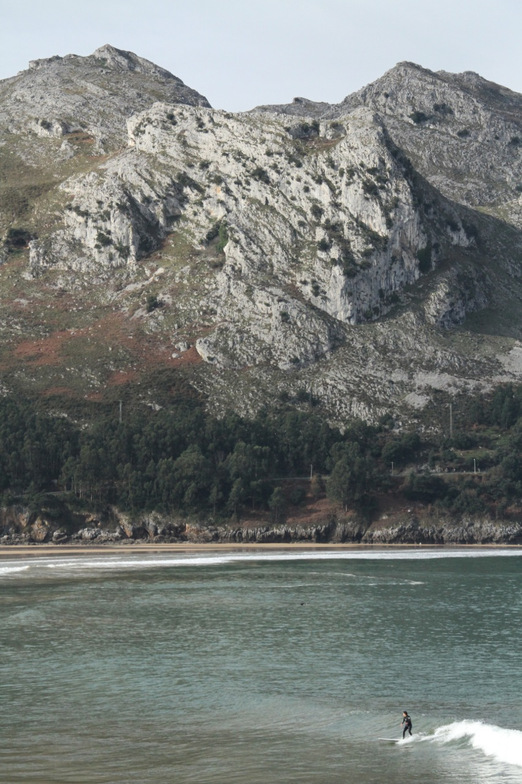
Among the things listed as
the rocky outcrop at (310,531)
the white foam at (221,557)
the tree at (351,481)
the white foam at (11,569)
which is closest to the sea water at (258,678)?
the white foam at (11,569)

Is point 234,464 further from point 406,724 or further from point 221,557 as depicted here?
point 406,724

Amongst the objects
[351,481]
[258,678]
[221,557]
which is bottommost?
[221,557]

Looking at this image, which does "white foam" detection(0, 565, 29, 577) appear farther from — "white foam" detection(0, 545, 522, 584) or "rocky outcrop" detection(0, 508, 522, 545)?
"rocky outcrop" detection(0, 508, 522, 545)

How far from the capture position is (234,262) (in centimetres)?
19962

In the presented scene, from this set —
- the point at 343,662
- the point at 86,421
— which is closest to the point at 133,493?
the point at 86,421

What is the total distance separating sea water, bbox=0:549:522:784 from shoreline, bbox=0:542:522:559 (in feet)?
99.2

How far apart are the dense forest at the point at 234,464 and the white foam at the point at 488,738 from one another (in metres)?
102

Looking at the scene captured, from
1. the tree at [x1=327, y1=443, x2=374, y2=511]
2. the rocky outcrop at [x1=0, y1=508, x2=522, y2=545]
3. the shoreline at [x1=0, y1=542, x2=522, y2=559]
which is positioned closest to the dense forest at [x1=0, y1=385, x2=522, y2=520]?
the tree at [x1=327, y1=443, x2=374, y2=511]

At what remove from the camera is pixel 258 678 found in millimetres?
Result: 55844

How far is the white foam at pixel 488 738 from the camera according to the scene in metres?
39.9

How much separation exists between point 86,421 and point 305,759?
13224 cm

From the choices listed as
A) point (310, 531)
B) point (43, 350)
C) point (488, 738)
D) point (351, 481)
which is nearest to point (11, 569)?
point (310, 531)

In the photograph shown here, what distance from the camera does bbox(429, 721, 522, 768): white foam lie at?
3988 cm

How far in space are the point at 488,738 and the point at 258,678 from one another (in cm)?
1767
